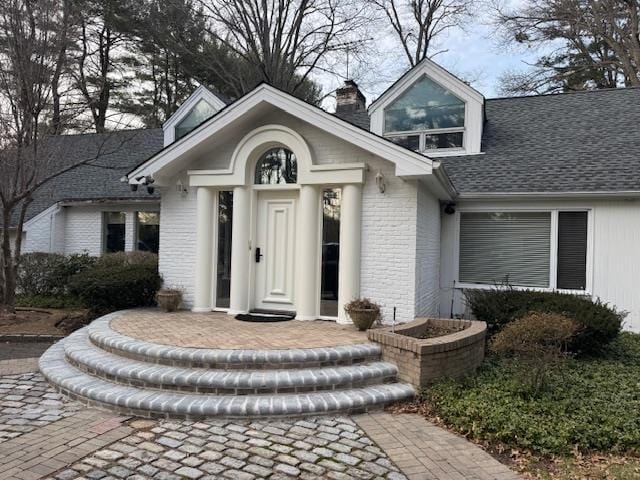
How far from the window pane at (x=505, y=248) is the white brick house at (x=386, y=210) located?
2 centimetres

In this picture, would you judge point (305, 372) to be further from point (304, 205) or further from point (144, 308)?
point (144, 308)

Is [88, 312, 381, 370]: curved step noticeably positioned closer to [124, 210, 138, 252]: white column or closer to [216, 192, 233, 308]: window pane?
[216, 192, 233, 308]: window pane

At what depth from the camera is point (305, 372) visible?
5.45m

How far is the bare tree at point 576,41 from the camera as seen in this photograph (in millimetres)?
17391

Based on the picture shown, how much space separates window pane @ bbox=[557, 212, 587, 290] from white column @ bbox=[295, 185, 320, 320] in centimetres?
517

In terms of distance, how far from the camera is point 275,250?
8.65 metres

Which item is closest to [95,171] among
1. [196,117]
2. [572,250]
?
[196,117]

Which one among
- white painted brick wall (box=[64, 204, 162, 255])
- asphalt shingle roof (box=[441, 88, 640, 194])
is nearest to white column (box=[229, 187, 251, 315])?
asphalt shingle roof (box=[441, 88, 640, 194])

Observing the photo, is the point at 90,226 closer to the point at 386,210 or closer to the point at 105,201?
the point at 105,201

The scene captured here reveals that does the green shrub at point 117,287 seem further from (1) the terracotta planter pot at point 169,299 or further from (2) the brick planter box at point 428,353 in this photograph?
(2) the brick planter box at point 428,353

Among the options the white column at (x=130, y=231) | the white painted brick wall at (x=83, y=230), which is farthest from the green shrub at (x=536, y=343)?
the white painted brick wall at (x=83, y=230)

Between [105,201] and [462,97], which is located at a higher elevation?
[462,97]

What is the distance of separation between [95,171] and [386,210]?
41.7 ft

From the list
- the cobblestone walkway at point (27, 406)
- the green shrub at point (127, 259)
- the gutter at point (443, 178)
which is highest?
the gutter at point (443, 178)
